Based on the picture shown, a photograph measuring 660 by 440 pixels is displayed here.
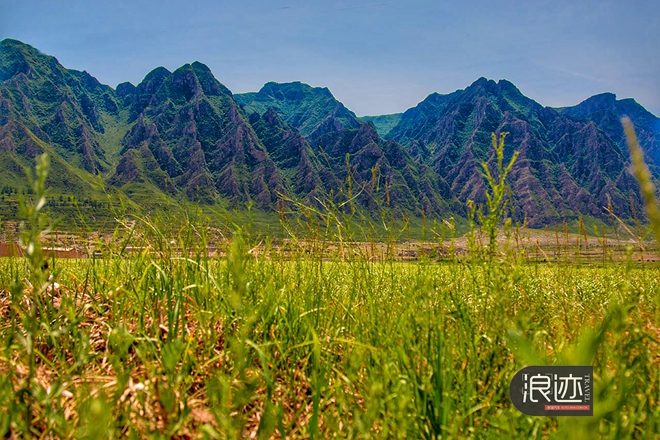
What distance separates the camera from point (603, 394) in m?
2.00

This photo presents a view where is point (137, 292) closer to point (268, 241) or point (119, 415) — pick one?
point (268, 241)

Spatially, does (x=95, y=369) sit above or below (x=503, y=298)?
below

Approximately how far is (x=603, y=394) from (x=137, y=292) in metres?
3.23

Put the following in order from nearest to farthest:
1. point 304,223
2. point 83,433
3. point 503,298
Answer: point 83,433 < point 503,298 < point 304,223

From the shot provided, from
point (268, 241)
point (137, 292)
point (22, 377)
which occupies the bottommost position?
point (22, 377)

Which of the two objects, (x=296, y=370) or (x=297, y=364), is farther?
(x=297, y=364)

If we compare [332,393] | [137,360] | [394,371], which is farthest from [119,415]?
[394,371]

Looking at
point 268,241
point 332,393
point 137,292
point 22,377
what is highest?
point 268,241

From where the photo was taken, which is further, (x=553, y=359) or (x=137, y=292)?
(x=137, y=292)

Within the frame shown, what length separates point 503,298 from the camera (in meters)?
2.32

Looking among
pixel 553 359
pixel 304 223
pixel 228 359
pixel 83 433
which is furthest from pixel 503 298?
pixel 304 223

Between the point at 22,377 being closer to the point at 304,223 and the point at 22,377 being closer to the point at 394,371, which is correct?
the point at 394,371

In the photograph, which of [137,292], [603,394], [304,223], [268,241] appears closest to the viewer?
[603,394]

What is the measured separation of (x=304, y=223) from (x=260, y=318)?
2065 millimetres
